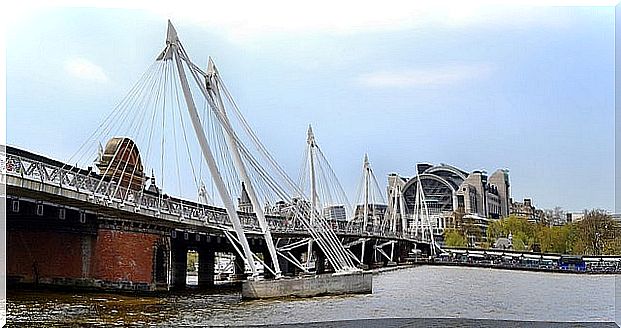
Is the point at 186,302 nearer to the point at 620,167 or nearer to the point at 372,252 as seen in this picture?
the point at 620,167

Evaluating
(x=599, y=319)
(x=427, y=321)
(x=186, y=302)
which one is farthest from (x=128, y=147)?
(x=599, y=319)

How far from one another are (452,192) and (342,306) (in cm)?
1636

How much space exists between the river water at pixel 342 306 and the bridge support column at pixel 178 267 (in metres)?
1.83

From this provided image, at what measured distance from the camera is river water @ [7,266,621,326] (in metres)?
16.3

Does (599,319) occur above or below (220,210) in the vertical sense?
below

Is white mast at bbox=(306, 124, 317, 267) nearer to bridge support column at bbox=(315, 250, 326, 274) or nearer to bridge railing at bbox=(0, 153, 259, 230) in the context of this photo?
bridge support column at bbox=(315, 250, 326, 274)

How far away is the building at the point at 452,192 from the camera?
82.2ft

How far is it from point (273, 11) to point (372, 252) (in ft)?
69.2

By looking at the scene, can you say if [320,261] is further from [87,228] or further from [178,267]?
[87,228]

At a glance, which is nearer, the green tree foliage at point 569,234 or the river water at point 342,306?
the river water at point 342,306

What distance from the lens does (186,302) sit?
1998cm

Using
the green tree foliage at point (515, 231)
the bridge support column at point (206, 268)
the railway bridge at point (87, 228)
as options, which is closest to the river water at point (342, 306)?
the railway bridge at point (87, 228)

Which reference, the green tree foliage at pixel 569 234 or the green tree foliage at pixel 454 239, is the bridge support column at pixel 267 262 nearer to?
the green tree foliage at pixel 569 234

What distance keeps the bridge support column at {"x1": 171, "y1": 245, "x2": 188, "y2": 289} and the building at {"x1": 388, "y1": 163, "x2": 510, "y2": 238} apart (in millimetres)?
6922
